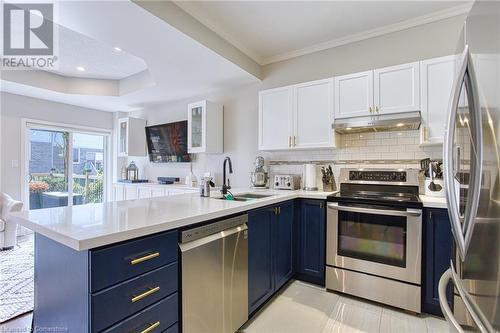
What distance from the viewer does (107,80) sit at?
4.42 meters

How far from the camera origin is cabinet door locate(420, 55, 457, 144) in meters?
2.26

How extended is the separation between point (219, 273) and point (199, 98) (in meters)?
3.37

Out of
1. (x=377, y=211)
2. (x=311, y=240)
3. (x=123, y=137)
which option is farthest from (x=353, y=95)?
(x=123, y=137)

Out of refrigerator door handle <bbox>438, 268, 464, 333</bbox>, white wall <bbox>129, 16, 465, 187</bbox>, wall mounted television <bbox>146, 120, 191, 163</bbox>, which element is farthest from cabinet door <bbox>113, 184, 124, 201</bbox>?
refrigerator door handle <bbox>438, 268, 464, 333</bbox>

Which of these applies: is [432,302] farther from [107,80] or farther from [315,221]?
[107,80]

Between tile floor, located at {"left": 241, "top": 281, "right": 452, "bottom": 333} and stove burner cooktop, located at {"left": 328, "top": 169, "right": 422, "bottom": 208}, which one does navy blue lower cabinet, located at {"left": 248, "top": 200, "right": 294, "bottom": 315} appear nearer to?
tile floor, located at {"left": 241, "top": 281, "right": 452, "bottom": 333}

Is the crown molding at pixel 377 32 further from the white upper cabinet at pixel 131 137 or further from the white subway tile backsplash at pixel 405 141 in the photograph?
the white upper cabinet at pixel 131 137

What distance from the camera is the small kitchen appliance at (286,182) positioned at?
320 cm

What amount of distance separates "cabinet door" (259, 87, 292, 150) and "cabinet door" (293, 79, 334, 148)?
0.10m

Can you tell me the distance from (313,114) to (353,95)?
469 mm

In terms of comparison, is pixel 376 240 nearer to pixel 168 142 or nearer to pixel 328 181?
pixel 328 181

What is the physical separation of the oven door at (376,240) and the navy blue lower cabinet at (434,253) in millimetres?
63

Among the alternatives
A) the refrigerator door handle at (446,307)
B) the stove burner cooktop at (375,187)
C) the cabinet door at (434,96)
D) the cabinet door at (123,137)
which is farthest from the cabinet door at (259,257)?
the cabinet door at (123,137)

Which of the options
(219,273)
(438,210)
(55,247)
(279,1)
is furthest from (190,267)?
(279,1)
